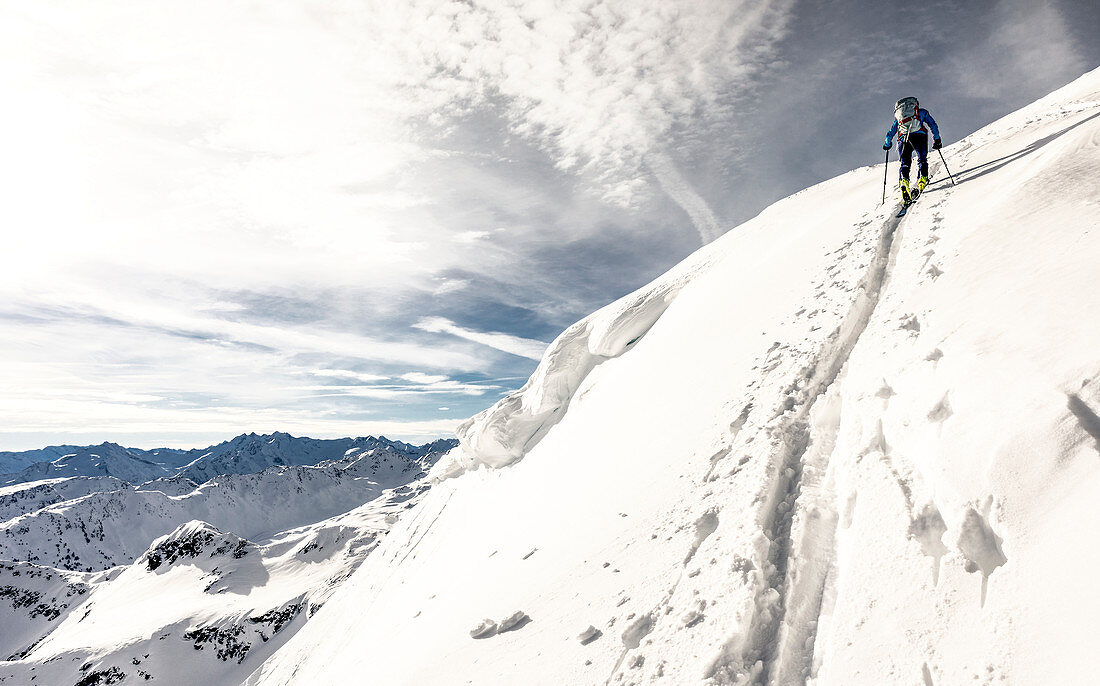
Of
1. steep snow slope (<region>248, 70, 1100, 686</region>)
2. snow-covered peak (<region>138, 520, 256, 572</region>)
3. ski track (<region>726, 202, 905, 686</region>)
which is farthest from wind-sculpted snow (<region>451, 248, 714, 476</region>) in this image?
snow-covered peak (<region>138, 520, 256, 572</region>)

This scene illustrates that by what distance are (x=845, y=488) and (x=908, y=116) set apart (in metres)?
14.0

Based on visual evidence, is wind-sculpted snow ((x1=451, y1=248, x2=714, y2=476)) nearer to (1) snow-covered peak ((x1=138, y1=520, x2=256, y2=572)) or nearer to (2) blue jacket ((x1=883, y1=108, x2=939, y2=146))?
(2) blue jacket ((x1=883, y1=108, x2=939, y2=146))

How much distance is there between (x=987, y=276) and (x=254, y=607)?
106805mm

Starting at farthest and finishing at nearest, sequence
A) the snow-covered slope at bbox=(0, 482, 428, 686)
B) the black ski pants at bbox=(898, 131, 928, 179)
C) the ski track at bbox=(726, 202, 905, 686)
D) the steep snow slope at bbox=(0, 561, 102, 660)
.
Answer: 1. the steep snow slope at bbox=(0, 561, 102, 660)
2. the snow-covered slope at bbox=(0, 482, 428, 686)
3. the black ski pants at bbox=(898, 131, 928, 179)
4. the ski track at bbox=(726, 202, 905, 686)

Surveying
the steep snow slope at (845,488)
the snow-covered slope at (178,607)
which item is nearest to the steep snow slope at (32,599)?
the snow-covered slope at (178,607)

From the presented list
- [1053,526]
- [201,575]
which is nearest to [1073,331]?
[1053,526]

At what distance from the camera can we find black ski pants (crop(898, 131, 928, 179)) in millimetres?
12039

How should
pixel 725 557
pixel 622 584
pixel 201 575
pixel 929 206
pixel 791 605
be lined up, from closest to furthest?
1. pixel 791 605
2. pixel 725 557
3. pixel 622 584
4. pixel 929 206
5. pixel 201 575

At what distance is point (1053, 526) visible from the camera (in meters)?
3.23

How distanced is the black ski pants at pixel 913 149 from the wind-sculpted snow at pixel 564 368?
7.14 m

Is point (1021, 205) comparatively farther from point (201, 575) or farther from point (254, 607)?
point (201, 575)

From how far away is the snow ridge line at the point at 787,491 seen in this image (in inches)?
168

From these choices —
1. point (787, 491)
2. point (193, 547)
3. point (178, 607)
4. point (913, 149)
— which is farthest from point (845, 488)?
point (193, 547)

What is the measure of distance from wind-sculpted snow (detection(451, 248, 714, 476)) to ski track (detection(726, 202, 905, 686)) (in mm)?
9299
